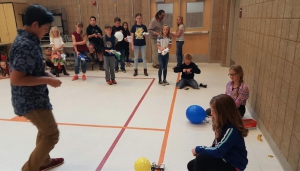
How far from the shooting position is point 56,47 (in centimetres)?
616

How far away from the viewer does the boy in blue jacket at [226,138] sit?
169cm

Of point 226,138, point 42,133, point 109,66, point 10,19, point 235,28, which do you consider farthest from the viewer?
point 10,19

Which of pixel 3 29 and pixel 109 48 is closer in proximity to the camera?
pixel 109 48

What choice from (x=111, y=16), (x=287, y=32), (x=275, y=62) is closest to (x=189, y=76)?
(x=275, y=62)

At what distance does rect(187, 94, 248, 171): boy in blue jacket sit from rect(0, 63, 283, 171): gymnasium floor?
0.68 m

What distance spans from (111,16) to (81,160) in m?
6.42

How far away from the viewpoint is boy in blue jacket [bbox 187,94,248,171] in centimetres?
169

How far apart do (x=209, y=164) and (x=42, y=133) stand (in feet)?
4.80

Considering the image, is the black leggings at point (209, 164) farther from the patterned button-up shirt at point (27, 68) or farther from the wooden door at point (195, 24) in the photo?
the wooden door at point (195, 24)

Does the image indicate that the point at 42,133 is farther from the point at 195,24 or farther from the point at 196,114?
the point at 195,24

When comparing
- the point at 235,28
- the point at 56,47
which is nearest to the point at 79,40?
the point at 56,47

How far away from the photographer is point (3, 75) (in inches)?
256

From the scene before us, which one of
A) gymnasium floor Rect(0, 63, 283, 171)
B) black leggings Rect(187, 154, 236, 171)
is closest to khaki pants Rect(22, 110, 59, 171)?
gymnasium floor Rect(0, 63, 283, 171)

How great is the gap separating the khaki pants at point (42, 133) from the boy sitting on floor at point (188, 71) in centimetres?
323
